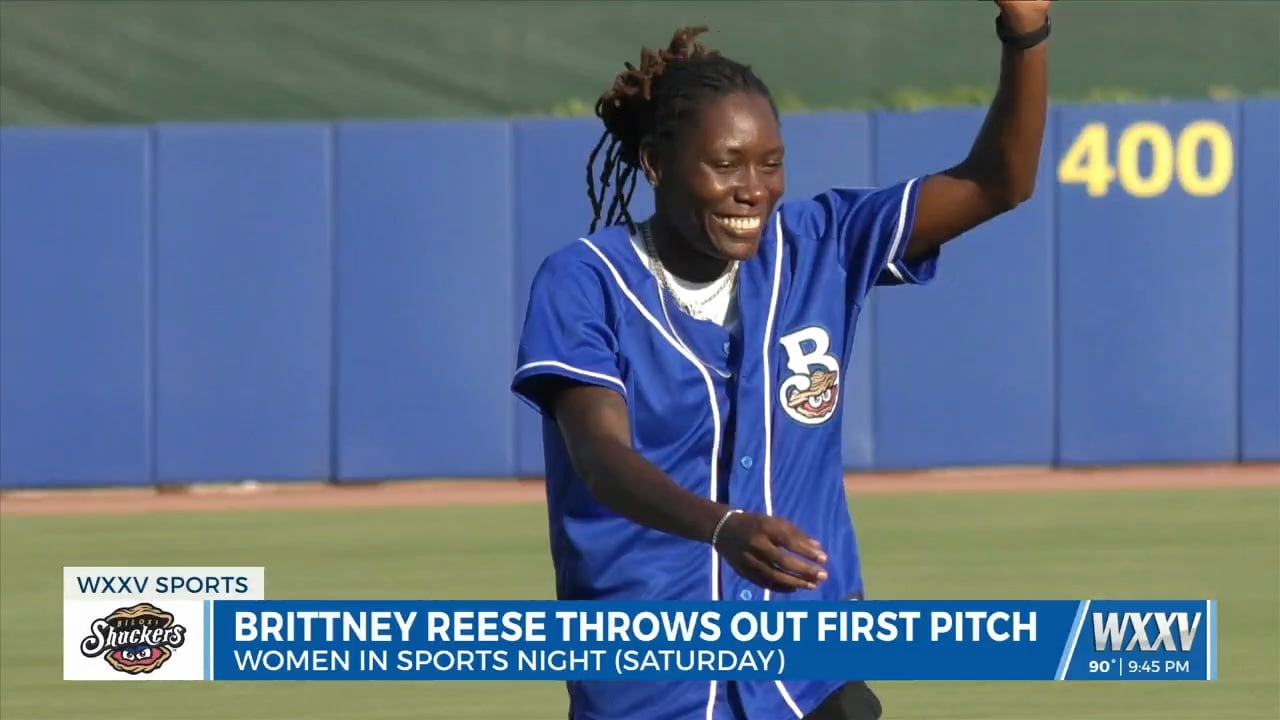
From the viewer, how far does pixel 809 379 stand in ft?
13.0

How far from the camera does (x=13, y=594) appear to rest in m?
10.3

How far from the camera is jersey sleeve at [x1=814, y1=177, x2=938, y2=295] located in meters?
4.09

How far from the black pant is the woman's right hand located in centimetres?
65

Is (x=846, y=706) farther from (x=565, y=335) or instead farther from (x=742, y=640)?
(x=565, y=335)

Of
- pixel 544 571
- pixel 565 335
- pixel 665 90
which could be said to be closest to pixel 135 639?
pixel 565 335

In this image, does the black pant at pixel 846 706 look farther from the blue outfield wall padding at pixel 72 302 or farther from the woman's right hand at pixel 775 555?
the blue outfield wall padding at pixel 72 302

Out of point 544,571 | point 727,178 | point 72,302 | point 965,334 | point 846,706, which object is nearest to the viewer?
point 727,178

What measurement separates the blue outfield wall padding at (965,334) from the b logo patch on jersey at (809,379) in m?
9.88

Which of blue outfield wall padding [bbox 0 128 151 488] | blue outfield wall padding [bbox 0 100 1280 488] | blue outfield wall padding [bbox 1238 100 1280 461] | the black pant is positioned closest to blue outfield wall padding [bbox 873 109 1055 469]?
blue outfield wall padding [bbox 0 100 1280 488]

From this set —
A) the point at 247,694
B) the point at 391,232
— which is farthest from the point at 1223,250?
the point at 247,694

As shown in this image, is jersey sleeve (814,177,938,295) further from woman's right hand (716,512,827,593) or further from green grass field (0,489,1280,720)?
green grass field (0,489,1280,720)

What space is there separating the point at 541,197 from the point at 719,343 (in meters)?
9.91

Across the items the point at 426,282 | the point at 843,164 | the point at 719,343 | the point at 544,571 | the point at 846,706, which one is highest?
the point at 843,164

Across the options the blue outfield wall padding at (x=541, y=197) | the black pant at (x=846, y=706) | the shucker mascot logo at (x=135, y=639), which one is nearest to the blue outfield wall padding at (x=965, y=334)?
the blue outfield wall padding at (x=541, y=197)
